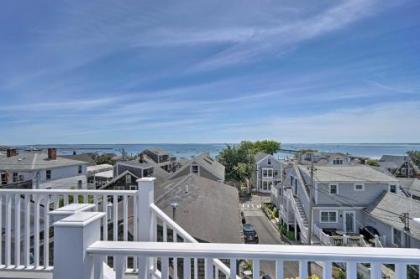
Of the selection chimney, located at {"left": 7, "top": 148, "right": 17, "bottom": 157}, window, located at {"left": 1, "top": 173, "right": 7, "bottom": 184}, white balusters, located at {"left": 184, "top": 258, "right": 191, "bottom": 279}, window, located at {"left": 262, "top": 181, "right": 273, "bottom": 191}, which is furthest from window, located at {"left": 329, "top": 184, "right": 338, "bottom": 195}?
chimney, located at {"left": 7, "top": 148, "right": 17, "bottom": 157}

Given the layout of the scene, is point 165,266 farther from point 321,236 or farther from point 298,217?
point 298,217

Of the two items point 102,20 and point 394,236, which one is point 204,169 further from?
point 102,20

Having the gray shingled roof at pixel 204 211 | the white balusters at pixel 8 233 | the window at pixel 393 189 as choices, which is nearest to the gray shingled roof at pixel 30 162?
the gray shingled roof at pixel 204 211

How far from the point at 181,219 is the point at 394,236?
11.6 meters

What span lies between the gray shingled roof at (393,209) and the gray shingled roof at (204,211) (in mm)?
8174

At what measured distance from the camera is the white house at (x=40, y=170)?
19.1m

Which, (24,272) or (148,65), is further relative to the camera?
(148,65)

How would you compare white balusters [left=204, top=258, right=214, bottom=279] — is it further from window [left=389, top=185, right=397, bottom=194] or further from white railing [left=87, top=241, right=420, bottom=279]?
window [left=389, top=185, right=397, bottom=194]

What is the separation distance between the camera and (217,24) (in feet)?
26.2

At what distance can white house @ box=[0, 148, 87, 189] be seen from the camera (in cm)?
1911

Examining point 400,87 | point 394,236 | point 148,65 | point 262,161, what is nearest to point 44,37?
point 148,65

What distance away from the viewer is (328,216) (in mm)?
16578

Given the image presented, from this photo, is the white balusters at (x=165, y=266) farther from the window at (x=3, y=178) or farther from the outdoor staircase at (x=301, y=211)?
the window at (x=3, y=178)

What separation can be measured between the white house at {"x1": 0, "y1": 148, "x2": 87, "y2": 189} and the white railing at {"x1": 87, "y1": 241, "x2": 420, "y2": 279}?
20.7 m
